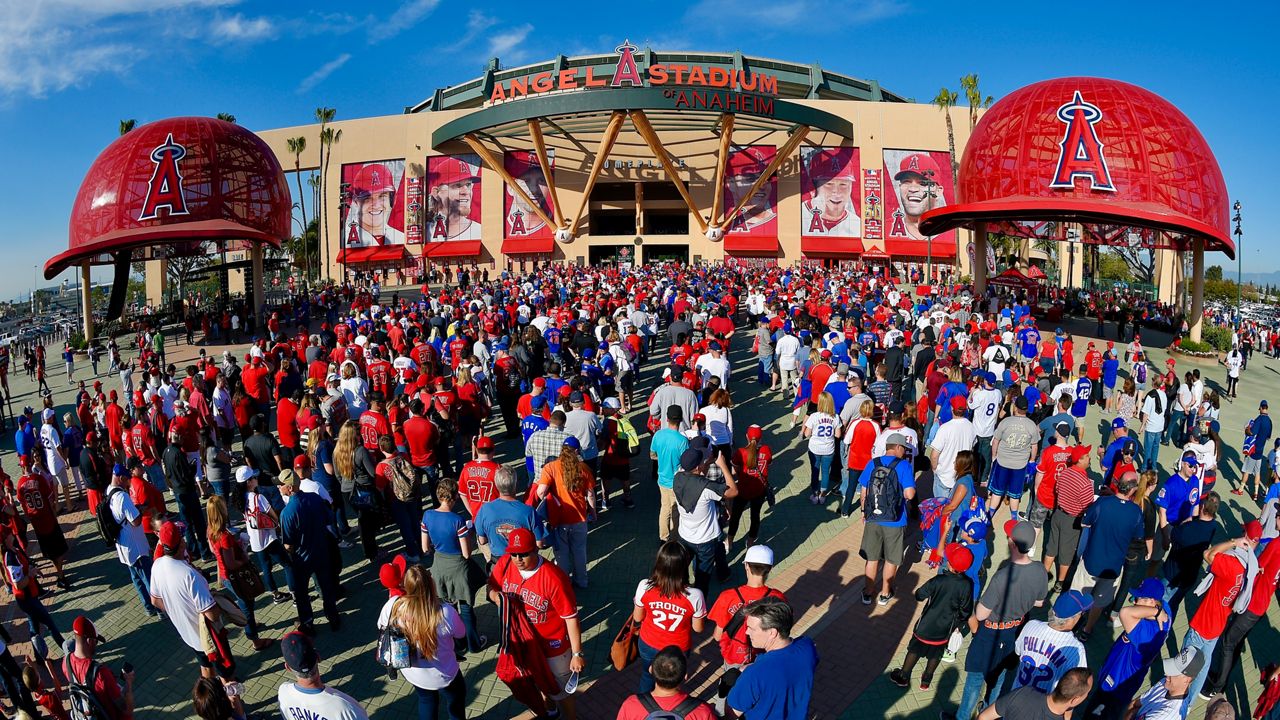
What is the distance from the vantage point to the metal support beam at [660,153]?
41219 mm

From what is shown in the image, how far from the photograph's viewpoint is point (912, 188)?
159 ft

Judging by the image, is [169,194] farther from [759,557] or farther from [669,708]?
[669,708]

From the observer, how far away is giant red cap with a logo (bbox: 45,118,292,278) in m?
24.6

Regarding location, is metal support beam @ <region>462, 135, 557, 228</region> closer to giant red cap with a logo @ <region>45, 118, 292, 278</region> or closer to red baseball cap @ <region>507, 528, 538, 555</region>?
giant red cap with a logo @ <region>45, 118, 292, 278</region>

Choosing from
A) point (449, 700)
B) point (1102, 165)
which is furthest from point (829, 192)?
point (449, 700)

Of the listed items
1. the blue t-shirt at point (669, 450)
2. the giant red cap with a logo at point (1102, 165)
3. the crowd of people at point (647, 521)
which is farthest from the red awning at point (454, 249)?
the blue t-shirt at point (669, 450)

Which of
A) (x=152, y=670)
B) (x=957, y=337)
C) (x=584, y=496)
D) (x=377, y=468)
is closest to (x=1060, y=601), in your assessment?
(x=584, y=496)

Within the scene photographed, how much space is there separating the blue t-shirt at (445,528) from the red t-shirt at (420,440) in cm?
270

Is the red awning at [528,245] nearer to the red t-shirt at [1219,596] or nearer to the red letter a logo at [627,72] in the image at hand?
the red letter a logo at [627,72]

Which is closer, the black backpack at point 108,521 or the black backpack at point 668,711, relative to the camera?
the black backpack at point 668,711

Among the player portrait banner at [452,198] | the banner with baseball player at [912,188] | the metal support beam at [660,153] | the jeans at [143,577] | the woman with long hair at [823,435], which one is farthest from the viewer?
the player portrait banner at [452,198]

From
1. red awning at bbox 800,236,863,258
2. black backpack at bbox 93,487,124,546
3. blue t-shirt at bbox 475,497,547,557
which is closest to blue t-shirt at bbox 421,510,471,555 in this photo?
blue t-shirt at bbox 475,497,547,557

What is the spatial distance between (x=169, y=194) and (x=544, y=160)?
Answer: 2301 centimetres

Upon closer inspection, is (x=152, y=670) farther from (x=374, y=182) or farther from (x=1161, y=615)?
(x=374, y=182)
